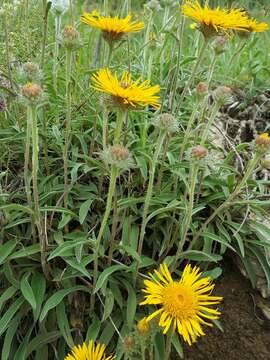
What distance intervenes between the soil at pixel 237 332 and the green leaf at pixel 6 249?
0.82m

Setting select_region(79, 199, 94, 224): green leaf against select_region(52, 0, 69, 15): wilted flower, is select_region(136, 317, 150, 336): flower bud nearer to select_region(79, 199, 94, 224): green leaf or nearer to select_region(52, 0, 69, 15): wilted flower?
select_region(79, 199, 94, 224): green leaf

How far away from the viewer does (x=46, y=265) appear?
204 centimetres

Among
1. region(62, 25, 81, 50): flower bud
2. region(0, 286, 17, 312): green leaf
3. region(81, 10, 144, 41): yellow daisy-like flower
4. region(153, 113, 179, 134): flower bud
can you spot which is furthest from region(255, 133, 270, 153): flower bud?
region(0, 286, 17, 312): green leaf

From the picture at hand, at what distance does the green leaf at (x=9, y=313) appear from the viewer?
191cm

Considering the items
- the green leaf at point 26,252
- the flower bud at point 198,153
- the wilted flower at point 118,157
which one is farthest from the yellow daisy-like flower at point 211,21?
the green leaf at point 26,252

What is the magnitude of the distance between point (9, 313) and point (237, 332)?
99 cm

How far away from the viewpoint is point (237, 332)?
2209 mm

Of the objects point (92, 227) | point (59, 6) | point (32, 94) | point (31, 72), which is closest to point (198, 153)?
point (32, 94)

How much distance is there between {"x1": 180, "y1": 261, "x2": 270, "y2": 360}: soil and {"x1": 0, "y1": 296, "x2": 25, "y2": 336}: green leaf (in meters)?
0.69

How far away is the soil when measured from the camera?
2.16 m

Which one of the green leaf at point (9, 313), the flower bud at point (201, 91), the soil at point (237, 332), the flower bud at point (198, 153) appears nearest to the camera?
the flower bud at point (198, 153)

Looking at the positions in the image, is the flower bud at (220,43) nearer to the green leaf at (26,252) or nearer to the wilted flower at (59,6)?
the wilted flower at (59,6)

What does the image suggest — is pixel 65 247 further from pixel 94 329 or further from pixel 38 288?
pixel 94 329

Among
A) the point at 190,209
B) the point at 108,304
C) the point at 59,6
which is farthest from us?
the point at 59,6
